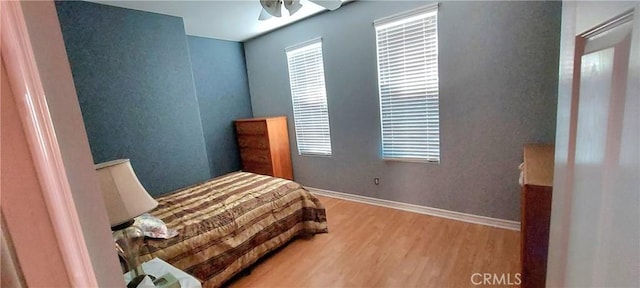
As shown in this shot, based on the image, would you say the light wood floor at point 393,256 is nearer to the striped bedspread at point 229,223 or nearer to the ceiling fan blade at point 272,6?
the striped bedspread at point 229,223

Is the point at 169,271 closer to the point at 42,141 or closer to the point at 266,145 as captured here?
the point at 42,141

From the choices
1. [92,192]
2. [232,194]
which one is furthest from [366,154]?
[92,192]

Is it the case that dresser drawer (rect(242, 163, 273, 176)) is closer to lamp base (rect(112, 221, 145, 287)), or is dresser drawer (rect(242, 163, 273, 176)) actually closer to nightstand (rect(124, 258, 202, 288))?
nightstand (rect(124, 258, 202, 288))

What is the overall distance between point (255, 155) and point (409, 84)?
2.56m

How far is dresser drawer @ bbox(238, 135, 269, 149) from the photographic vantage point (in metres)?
3.98


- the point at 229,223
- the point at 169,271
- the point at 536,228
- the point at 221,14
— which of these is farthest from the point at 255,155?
the point at 536,228

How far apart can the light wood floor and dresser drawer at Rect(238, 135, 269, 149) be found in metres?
1.74

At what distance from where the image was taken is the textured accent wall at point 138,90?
2615mm

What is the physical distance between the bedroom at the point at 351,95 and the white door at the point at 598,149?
2.02 m

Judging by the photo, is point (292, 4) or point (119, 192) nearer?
point (119, 192)

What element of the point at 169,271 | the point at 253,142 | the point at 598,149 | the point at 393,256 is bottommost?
the point at 393,256

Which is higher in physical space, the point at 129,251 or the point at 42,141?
the point at 42,141

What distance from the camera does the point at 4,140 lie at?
1.17 ft

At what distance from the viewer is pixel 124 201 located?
1033 millimetres
